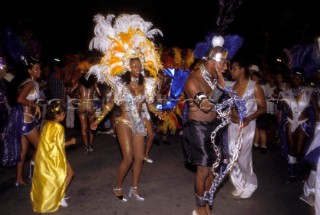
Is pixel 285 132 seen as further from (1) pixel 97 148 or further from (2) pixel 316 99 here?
(1) pixel 97 148

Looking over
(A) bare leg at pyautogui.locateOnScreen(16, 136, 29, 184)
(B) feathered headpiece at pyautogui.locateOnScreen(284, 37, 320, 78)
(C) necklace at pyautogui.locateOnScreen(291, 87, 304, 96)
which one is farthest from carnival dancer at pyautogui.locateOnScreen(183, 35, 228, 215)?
(A) bare leg at pyautogui.locateOnScreen(16, 136, 29, 184)

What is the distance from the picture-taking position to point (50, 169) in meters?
4.33

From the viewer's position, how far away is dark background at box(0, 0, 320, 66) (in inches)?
659

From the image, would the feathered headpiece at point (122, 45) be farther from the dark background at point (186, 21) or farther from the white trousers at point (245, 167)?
the dark background at point (186, 21)

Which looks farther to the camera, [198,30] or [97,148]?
[198,30]

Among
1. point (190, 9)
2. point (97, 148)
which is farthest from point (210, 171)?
point (190, 9)

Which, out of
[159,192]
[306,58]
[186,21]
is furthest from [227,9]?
[186,21]

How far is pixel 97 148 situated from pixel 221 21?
4.57 meters

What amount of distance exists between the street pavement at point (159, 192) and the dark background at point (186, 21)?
11176mm

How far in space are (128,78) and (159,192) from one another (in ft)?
6.20

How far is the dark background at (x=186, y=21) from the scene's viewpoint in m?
16.7

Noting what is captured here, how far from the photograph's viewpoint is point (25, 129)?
16.4 ft

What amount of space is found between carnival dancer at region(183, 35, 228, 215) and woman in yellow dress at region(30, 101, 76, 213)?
1749 millimetres

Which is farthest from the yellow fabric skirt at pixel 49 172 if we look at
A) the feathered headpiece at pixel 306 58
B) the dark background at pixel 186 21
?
the dark background at pixel 186 21
